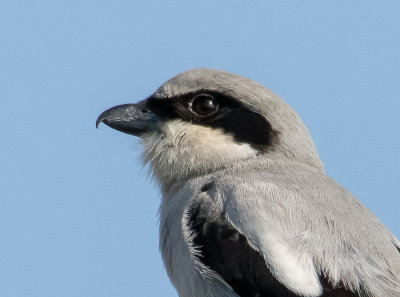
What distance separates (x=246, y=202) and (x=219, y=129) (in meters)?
1.18

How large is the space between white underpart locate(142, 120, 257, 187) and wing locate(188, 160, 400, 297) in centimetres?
62

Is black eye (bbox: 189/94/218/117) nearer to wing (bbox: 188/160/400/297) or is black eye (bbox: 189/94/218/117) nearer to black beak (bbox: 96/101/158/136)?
black beak (bbox: 96/101/158/136)

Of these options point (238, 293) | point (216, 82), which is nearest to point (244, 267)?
point (238, 293)

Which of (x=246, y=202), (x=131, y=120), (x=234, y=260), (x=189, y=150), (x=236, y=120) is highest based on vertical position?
(x=131, y=120)

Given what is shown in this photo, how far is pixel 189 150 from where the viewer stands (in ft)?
24.8

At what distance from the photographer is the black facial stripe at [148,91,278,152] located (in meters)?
7.59

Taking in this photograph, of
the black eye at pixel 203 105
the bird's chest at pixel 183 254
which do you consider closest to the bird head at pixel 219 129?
the black eye at pixel 203 105

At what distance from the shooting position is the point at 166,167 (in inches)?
301

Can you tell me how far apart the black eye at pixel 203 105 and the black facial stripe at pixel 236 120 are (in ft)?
0.08

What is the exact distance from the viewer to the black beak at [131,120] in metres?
7.86

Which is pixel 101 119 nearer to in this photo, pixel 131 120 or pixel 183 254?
pixel 131 120

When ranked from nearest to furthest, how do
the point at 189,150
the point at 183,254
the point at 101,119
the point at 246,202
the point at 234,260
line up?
the point at 234,260 → the point at 246,202 → the point at 183,254 → the point at 189,150 → the point at 101,119

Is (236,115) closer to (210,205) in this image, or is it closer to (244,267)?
(210,205)

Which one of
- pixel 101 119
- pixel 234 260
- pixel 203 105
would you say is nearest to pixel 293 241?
pixel 234 260
